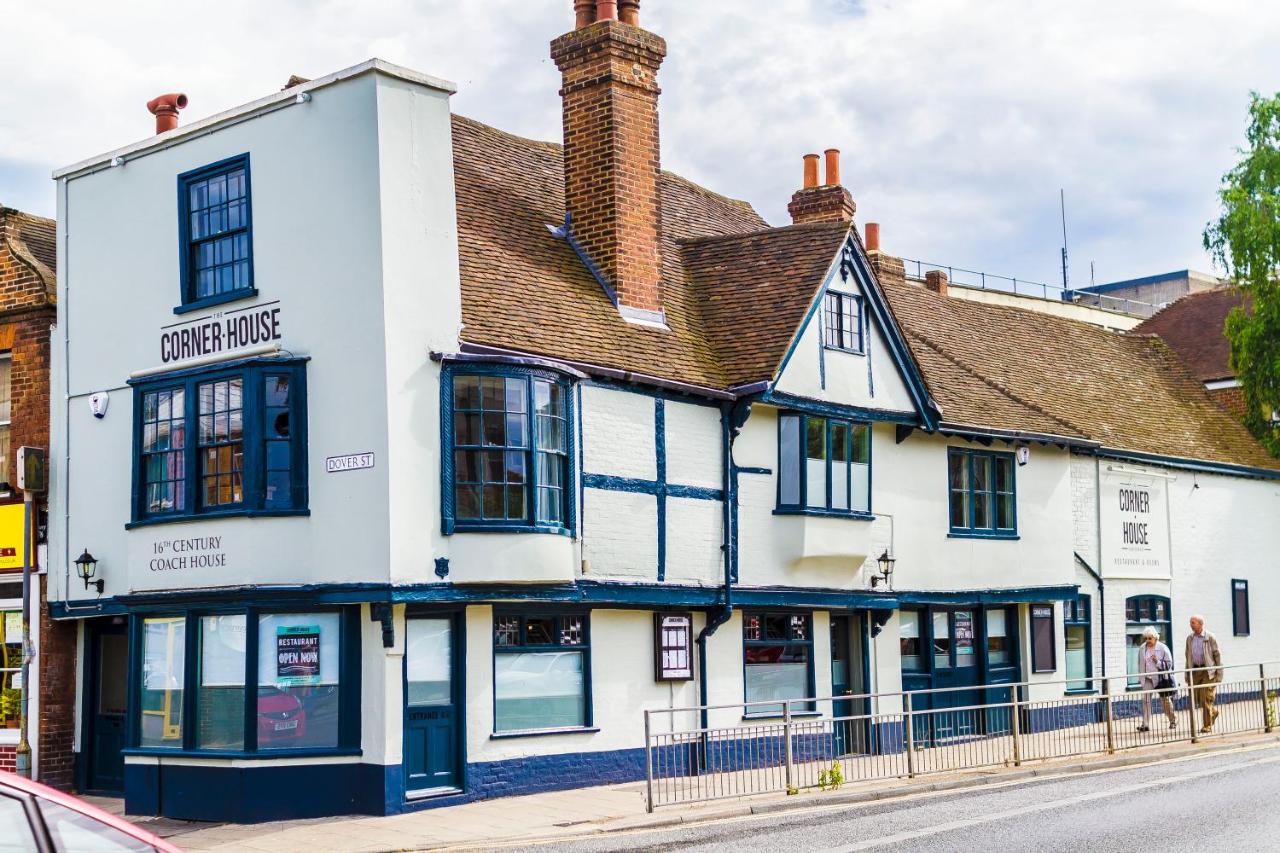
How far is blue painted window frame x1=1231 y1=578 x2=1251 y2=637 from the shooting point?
3192 centimetres

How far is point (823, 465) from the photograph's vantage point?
73.2 feet

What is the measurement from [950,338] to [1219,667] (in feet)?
32.3

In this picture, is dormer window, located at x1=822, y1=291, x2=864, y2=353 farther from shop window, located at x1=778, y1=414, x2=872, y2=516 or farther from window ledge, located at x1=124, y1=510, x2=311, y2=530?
window ledge, located at x1=124, y1=510, x2=311, y2=530

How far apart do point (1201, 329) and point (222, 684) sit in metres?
31.5

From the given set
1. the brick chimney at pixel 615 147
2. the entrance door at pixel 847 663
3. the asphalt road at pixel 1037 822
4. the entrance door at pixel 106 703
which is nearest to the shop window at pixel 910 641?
the entrance door at pixel 847 663

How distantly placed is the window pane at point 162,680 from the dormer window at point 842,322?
33.7 ft

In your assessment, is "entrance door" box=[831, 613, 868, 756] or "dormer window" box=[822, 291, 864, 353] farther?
"entrance door" box=[831, 613, 868, 756]

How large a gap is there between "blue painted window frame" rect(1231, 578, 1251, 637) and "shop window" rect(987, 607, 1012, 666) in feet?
25.8

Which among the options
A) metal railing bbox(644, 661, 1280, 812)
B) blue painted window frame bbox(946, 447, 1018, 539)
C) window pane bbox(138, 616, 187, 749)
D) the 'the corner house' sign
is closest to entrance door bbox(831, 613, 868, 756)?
metal railing bbox(644, 661, 1280, 812)

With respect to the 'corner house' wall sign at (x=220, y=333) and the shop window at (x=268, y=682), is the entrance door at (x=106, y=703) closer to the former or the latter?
the shop window at (x=268, y=682)

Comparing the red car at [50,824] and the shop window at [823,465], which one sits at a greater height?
the shop window at [823,465]

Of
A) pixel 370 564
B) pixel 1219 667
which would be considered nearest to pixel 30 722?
pixel 370 564

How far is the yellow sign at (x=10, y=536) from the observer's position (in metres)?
20.8

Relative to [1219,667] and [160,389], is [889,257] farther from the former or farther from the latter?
[160,389]
